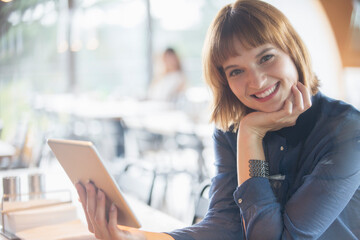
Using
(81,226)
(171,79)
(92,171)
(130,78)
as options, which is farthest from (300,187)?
(130,78)

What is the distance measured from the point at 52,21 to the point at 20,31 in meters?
1.93

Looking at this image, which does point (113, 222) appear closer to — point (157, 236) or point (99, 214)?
point (99, 214)

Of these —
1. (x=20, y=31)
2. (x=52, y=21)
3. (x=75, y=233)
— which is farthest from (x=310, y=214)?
(x=52, y=21)

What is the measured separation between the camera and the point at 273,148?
1424 millimetres

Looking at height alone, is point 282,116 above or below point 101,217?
above

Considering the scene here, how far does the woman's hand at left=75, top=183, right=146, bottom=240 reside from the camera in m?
1.16

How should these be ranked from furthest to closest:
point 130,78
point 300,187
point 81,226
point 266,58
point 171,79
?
point 130,78, point 171,79, point 81,226, point 266,58, point 300,187

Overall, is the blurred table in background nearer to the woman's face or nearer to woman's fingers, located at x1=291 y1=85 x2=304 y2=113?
the woman's face

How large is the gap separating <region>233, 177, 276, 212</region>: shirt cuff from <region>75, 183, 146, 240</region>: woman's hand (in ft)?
1.10

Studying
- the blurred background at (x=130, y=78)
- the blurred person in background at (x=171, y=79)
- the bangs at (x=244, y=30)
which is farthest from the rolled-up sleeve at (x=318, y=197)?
the blurred person in background at (x=171, y=79)

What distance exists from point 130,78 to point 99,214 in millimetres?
8871

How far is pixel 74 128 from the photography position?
7.29 m

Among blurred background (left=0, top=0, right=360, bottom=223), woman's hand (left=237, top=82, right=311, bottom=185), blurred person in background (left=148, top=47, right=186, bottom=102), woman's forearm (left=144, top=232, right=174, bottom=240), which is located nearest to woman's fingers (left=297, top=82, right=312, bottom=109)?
woman's hand (left=237, top=82, right=311, bottom=185)

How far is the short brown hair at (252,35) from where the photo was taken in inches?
53.1
